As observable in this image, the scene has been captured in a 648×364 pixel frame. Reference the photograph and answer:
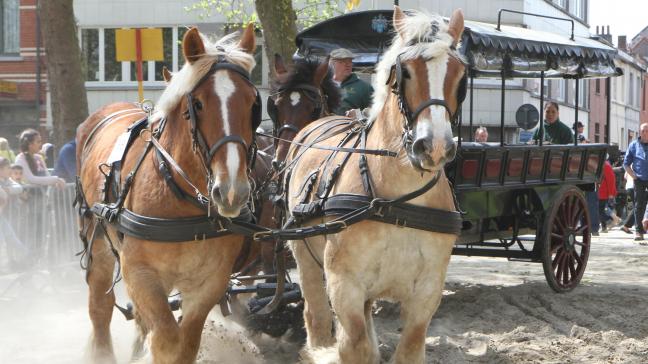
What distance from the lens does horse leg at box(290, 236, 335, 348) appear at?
6117mm

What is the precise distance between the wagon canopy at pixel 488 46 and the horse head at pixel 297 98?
870 millimetres

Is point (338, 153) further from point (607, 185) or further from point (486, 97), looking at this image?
point (486, 97)

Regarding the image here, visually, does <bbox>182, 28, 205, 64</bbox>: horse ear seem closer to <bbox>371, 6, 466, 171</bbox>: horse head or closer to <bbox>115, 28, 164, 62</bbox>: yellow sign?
<bbox>371, 6, 466, 171</bbox>: horse head

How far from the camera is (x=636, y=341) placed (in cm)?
712

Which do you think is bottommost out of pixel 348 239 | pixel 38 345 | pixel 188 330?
pixel 38 345

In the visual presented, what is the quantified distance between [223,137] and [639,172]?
515 inches

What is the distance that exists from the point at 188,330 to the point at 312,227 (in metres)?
0.88

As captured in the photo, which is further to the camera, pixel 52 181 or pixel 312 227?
pixel 52 181

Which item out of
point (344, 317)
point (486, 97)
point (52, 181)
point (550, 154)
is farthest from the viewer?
point (486, 97)

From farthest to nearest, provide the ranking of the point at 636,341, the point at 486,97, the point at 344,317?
the point at 486,97, the point at 636,341, the point at 344,317

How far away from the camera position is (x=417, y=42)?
5.02m

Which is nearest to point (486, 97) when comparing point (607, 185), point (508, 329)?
point (607, 185)

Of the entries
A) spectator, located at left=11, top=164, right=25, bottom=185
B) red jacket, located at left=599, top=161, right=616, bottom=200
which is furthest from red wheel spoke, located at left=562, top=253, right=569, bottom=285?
red jacket, located at left=599, top=161, right=616, bottom=200

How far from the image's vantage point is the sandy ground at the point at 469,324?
677 centimetres
